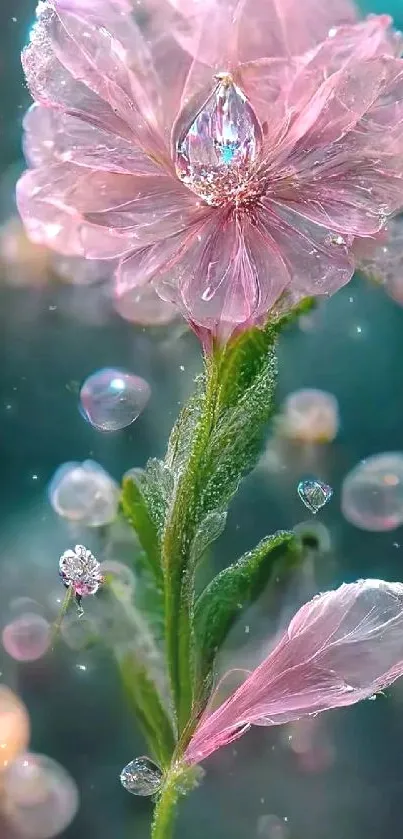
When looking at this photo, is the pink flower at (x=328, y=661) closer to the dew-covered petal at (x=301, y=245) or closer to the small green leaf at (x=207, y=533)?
the small green leaf at (x=207, y=533)

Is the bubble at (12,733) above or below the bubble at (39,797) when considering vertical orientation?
above

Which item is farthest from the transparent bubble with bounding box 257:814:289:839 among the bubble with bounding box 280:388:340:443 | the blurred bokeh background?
the bubble with bounding box 280:388:340:443

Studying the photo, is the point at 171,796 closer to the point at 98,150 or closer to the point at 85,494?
the point at 85,494

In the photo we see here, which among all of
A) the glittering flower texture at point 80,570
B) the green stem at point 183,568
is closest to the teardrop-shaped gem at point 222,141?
the green stem at point 183,568

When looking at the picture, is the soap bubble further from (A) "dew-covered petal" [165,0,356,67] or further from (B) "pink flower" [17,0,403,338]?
(A) "dew-covered petal" [165,0,356,67]

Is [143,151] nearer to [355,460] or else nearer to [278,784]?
[355,460]

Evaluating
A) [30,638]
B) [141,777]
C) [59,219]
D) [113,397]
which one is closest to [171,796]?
[141,777]
